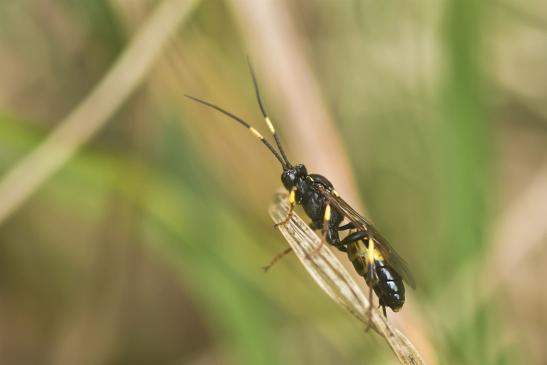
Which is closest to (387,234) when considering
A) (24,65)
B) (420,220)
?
(420,220)

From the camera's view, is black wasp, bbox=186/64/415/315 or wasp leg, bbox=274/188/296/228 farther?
black wasp, bbox=186/64/415/315

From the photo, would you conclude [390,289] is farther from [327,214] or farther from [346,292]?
[346,292]

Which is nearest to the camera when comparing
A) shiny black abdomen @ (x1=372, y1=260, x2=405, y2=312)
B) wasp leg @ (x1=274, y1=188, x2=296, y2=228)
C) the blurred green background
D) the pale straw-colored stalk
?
the pale straw-colored stalk

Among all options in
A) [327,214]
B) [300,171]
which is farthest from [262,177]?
[327,214]

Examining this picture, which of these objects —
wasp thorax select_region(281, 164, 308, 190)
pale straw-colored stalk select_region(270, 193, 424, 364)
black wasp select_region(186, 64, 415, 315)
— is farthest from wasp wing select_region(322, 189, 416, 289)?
pale straw-colored stalk select_region(270, 193, 424, 364)

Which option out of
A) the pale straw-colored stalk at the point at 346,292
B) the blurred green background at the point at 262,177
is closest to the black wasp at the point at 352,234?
the blurred green background at the point at 262,177

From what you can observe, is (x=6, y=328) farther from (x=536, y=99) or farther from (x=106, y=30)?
(x=536, y=99)

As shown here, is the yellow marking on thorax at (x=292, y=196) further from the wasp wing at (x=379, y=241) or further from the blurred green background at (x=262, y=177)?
the blurred green background at (x=262, y=177)

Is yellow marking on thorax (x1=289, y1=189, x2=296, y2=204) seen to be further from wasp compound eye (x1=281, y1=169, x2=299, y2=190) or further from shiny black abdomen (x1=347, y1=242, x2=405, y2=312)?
shiny black abdomen (x1=347, y1=242, x2=405, y2=312)
